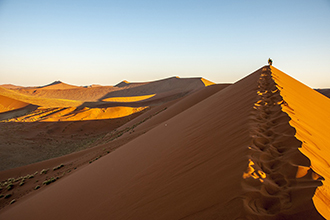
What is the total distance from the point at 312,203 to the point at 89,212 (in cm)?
318

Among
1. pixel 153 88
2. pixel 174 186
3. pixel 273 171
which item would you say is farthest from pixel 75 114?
pixel 153 88

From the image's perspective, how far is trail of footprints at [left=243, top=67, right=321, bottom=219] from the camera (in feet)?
6.02

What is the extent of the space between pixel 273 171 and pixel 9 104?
51.9m

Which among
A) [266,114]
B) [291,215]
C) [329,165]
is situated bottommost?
[329,165]

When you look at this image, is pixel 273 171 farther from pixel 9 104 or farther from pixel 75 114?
pixel 9 104

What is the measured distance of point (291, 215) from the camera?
1.67 meters

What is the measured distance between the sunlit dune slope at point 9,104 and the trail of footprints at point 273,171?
4781cm

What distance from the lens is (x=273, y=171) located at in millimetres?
2328

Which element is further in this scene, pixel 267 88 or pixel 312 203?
pixel 267 88

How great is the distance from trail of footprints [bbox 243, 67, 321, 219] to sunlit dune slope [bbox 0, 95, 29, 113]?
157 feet

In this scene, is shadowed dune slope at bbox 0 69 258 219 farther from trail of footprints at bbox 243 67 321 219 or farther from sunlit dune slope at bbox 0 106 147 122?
sunlit dune slope at bbox 0 106 147 122

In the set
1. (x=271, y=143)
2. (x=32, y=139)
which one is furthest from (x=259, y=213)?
(x=32, y=139)

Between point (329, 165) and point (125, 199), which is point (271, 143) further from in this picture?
point (125, 199)

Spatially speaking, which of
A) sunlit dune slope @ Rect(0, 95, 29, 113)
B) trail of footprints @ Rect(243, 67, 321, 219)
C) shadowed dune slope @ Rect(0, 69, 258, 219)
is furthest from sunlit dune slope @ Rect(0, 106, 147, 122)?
trail of footprints @ Rect(243, 67, 321, 219)
